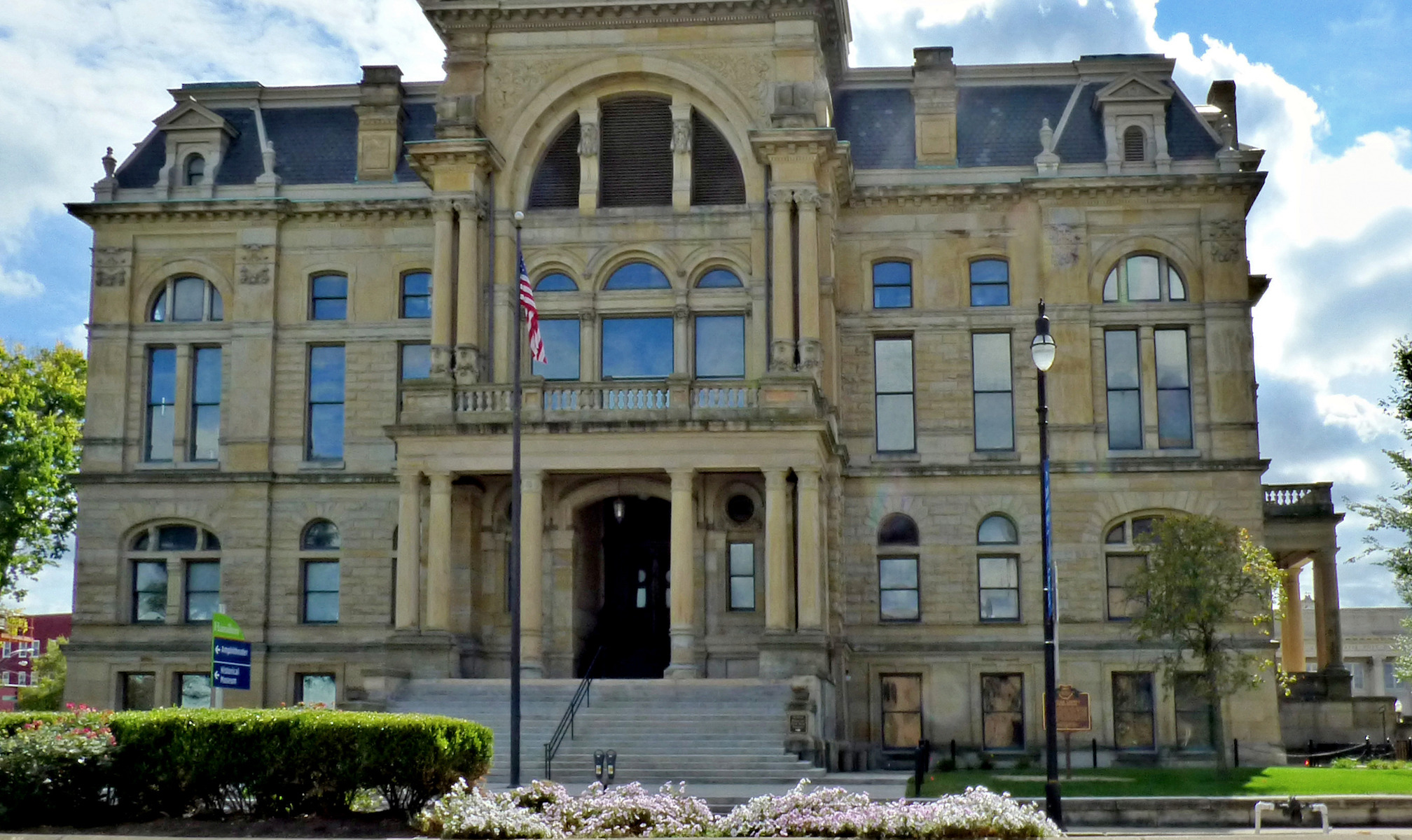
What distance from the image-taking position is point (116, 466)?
44.9 metres

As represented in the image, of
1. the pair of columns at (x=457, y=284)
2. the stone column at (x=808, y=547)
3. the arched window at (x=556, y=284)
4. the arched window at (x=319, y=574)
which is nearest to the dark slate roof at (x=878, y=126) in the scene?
the arched window at (x=556, y=284)

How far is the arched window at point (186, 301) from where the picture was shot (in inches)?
1800

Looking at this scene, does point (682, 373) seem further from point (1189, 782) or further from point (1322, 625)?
point (1322, 625)

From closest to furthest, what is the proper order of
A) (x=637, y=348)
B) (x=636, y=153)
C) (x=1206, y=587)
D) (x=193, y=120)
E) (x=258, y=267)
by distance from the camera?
1. (x=1206, y=587)
2. (x=637, y=348)
3. (x=636, y=153)
4. (x=258, y=267)
5. (x=193, y=120)

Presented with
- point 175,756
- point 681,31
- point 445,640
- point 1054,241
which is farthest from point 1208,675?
point 175,756

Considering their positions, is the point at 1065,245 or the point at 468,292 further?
the point at 1065,245

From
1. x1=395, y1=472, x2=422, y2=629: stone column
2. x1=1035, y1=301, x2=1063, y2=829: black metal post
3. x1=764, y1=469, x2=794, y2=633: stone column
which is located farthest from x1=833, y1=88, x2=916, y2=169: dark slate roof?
x1=1035, y1=301, x2=1063, y2=829: black metal post

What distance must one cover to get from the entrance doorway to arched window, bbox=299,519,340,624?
23.7ft

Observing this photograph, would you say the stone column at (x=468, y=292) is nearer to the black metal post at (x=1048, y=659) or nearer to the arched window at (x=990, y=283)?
the arched window at (x=990, y=283)

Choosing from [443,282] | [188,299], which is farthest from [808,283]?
[188,299]

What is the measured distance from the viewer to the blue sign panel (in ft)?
95.5

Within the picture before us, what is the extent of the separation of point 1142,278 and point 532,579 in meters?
17.5

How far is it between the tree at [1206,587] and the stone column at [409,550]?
15722mm

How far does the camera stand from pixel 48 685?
202ft
